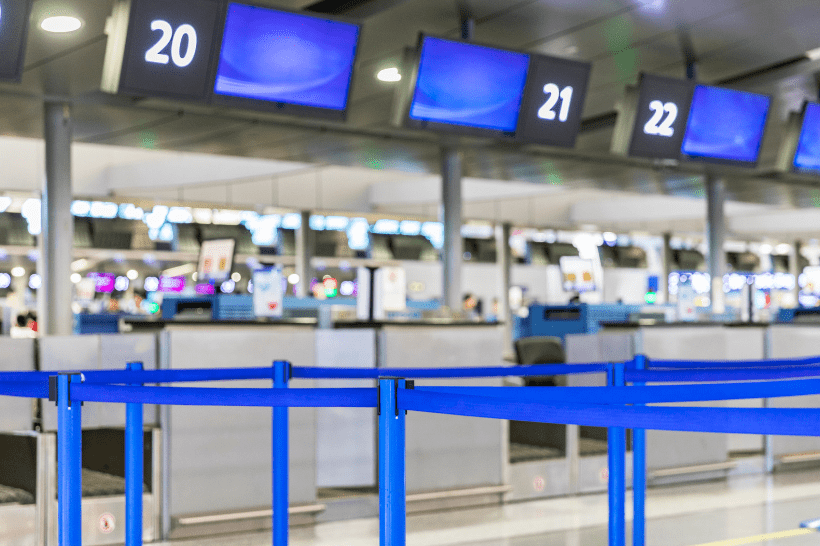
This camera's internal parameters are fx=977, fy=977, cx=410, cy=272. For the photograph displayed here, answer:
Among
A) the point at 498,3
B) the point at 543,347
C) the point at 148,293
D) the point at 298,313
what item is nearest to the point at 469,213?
the point at 148,293

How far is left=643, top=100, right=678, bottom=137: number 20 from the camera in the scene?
7.02 meters

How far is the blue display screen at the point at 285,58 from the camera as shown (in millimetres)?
5246

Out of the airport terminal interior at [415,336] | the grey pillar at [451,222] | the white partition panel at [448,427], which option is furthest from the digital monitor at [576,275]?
the white partition panel at [448,427]

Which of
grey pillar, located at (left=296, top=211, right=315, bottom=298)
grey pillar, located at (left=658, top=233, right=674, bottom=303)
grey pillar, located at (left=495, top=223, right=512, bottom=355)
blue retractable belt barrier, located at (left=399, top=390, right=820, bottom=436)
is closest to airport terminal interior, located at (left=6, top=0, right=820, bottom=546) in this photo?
blue retractable belt barrier, located at (left=399, top=390, right=820, bottom=436)

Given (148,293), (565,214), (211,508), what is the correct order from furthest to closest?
Result: 1. (565,214)
2. (148,293)
3. (211,508)

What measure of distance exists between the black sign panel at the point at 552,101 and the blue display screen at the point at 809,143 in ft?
8.06

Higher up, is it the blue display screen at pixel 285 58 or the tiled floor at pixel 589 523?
the blue display screen at pixel 285 58

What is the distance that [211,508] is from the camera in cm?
500

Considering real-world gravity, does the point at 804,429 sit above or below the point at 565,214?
below

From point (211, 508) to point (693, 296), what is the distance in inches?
242

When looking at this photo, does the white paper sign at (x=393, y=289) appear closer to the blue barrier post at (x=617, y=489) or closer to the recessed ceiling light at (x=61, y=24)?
the recessed ceiling light at (x=61, y=24)

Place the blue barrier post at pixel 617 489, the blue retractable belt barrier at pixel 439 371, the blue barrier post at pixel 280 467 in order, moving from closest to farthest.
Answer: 1. the blue barrier post at pixel 617 489
2. the blue barrier post at pixel 280 467
3. the blue retractable belt barrier at pixel 439 371

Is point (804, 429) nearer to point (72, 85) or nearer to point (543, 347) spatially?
point (543, 347)

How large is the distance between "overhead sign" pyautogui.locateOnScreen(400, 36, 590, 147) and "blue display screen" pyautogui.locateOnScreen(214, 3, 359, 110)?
1.57 ft
